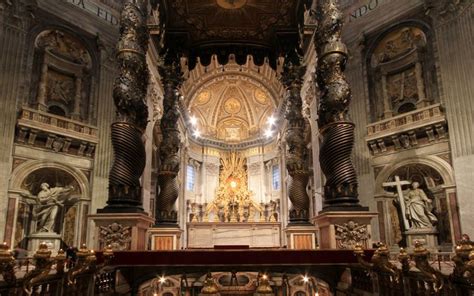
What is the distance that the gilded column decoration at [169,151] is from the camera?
6.72 metres

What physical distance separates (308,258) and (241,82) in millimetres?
21095

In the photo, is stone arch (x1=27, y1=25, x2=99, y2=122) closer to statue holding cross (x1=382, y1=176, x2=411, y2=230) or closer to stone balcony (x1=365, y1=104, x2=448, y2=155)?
stone balcony (x1=365, y1=104, x2=448, y2=155)

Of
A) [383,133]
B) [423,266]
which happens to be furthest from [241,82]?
[423,266]

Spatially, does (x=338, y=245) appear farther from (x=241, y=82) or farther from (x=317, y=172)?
(x=241, y=82)

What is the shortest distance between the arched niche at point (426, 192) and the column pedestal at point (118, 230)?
800 centimetres

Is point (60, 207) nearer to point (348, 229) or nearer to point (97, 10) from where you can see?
point (97, 10)

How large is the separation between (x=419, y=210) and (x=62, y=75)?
1080cm

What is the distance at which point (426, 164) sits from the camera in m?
9.41

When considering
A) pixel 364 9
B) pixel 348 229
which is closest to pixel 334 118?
pixel 348 229

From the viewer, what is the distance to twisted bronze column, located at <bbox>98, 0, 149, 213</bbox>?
3.72 m

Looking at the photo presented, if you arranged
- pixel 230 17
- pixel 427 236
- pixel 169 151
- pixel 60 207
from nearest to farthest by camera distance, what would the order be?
1. pixel 230 17
2. pixel 169 151
3. pixel 427 236
4. pixel 60 207

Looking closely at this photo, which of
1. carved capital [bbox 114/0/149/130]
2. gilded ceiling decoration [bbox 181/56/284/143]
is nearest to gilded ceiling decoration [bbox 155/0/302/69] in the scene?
carved capital [bbox 114/0/149/130]

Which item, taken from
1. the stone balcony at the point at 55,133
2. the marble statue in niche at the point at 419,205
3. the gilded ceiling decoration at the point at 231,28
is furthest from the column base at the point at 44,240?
the marble statue in niche at the point at 419,205

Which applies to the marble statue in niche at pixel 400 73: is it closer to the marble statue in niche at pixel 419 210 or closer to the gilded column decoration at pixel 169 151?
the marble statue in niche at pixel 419 210
